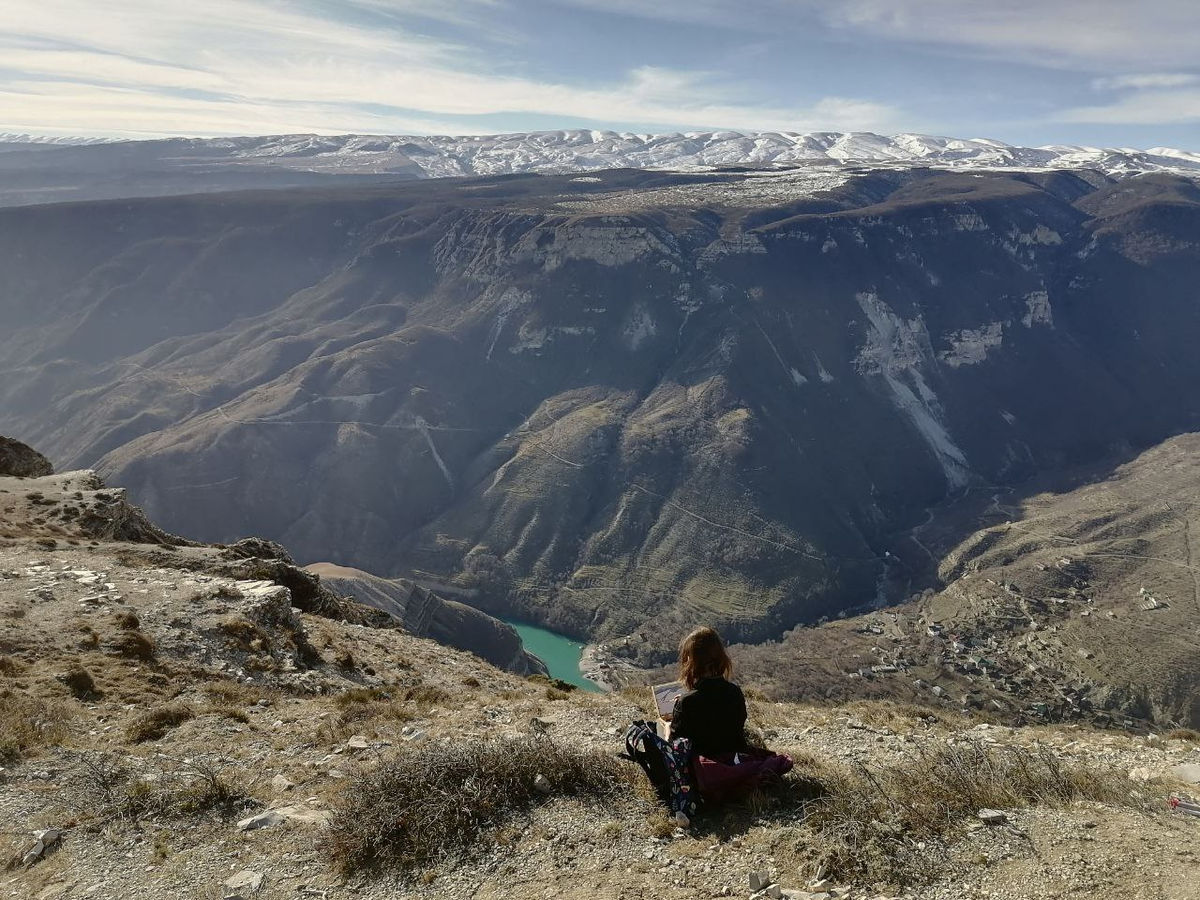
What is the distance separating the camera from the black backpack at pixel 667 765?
922 centimetres

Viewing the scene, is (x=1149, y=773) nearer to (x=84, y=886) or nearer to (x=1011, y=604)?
(x=84, y=886)

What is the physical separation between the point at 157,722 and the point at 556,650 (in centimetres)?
10015

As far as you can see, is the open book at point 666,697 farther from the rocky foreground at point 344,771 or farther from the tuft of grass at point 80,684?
the tuft of grass at point 80,684

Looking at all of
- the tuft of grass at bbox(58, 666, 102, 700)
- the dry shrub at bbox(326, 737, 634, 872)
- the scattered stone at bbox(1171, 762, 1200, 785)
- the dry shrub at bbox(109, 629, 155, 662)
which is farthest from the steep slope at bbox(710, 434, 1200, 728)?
the dry shrub at bbox(326, 737, 634, 872)

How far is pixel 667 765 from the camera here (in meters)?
9.47

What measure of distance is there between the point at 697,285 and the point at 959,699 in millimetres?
133535

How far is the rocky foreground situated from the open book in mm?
961

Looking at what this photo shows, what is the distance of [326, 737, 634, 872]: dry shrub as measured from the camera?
29.3ft

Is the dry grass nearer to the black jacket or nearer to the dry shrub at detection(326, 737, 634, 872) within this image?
the dry shrub at detection(326, 737, 634, 872)

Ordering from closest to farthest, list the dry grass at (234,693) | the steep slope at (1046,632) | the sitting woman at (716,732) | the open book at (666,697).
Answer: the sitting woman at (716,732), the open book at (666,697), the dry grass at (234,693), the steep slope at (1046,632)

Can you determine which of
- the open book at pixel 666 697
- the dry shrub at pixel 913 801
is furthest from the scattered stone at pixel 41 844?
the dry shrub at pixel 913 801

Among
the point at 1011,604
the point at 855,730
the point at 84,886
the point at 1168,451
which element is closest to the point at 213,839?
the point at 84,886

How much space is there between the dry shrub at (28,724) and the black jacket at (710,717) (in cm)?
1022

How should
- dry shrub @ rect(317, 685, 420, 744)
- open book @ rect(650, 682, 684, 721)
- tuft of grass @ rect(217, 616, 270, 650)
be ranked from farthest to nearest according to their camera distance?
tuft of grass @ rect(217, 616, 270, 650)
dry shrub @ rect(317, 685, 420, 744)
open book @ rect(650, 682, 684, 721)
